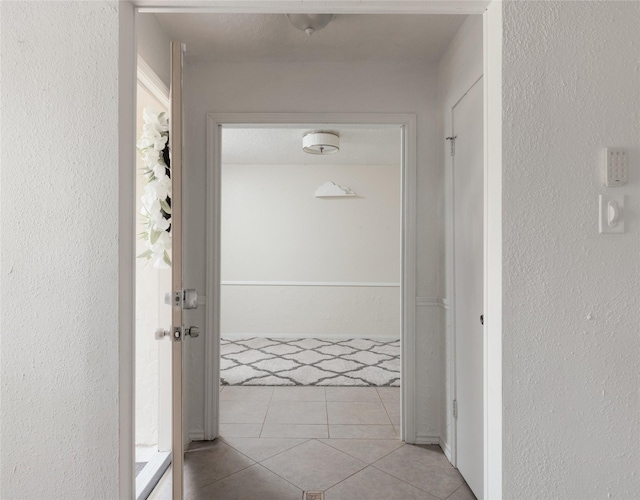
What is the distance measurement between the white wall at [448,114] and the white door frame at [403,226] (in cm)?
18

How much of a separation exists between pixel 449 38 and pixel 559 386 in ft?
6.37

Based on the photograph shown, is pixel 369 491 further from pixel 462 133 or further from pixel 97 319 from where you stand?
pixel 462 133

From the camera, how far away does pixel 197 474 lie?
2.27 m

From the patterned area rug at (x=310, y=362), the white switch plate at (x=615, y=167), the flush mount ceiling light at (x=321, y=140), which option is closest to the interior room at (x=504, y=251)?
the white switch plate at (x=615, y=167)

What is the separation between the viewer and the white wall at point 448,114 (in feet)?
6.97

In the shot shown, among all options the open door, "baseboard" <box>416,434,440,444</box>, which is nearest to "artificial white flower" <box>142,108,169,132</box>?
the open door

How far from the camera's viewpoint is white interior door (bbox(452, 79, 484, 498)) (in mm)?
1996

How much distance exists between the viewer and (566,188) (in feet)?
4.24

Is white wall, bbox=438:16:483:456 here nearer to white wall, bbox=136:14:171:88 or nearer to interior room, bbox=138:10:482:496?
interior room, bbox=138:10:482:496

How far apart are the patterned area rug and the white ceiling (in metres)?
2.47

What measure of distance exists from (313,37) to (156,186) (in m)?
1.23

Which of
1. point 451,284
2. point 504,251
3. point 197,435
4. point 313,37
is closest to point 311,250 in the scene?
point 197,435

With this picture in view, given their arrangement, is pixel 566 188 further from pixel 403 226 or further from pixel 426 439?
pixel 426 439

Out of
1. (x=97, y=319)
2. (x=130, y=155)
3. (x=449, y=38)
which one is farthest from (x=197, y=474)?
(x=449, y=38)
